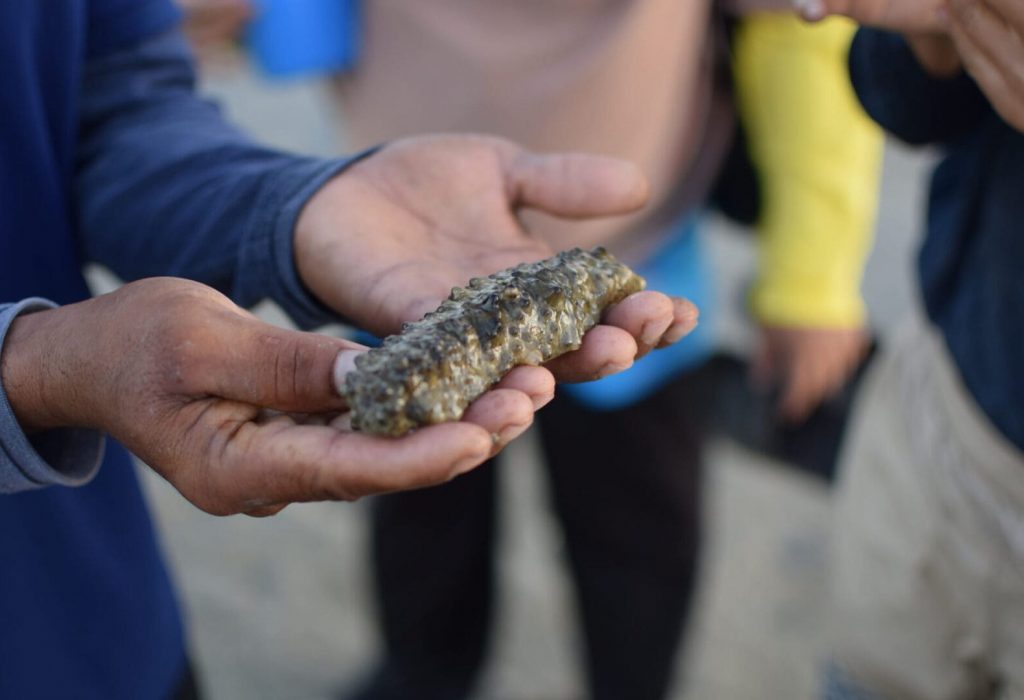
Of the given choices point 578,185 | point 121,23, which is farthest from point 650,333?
point 121,23

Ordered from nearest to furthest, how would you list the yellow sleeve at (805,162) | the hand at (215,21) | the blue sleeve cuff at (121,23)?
the blue sleeve cuff at (121,23), the yellow sleeve at (805,162), the hand at (215,21)

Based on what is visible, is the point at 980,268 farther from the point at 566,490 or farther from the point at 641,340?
the point at 566,490

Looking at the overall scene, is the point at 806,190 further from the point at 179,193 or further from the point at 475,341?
the point at 179,193

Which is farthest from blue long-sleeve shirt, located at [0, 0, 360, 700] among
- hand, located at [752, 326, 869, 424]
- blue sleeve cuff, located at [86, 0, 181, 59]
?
hand, located at [752, 326, 869, 424]

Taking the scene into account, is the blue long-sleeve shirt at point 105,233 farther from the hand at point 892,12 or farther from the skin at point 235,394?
the hand at point 892,12

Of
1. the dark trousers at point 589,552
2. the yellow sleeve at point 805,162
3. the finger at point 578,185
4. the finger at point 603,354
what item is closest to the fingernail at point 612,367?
the finger at point 603,354
